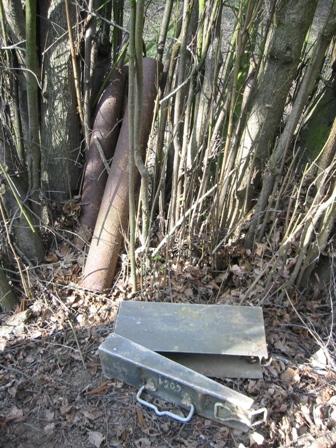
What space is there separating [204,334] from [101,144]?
1.53 m

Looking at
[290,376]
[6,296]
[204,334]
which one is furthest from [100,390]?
[290,376]

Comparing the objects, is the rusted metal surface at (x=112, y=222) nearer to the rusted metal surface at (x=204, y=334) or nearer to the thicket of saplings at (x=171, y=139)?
the thicket of saplings at (x=171, y=139)

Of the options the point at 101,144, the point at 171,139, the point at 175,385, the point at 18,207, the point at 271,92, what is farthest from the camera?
the point at 101,144

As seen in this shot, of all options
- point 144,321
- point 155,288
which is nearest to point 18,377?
point 144,321

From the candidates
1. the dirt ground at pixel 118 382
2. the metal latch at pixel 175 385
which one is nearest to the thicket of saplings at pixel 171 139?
the dirt ground at pixel 118 382

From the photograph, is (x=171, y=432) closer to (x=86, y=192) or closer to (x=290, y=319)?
(x=290, y=319)

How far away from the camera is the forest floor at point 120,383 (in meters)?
2.23

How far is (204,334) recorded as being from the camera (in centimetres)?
240

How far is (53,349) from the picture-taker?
105 inches

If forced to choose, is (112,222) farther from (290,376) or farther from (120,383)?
(290,376)

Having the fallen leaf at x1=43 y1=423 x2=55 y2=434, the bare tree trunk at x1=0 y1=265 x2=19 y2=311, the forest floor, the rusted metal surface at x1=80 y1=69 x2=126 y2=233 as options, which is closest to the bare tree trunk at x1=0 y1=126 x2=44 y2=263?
the forest floor

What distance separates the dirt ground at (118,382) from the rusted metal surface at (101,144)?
0.34 metres

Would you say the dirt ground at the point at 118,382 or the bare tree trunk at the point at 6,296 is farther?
the bare tree trunk at the point at 6,296

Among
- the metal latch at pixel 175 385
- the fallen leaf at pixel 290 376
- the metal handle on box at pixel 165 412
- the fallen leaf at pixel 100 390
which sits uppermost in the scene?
the metal latch at pixel 175 385
